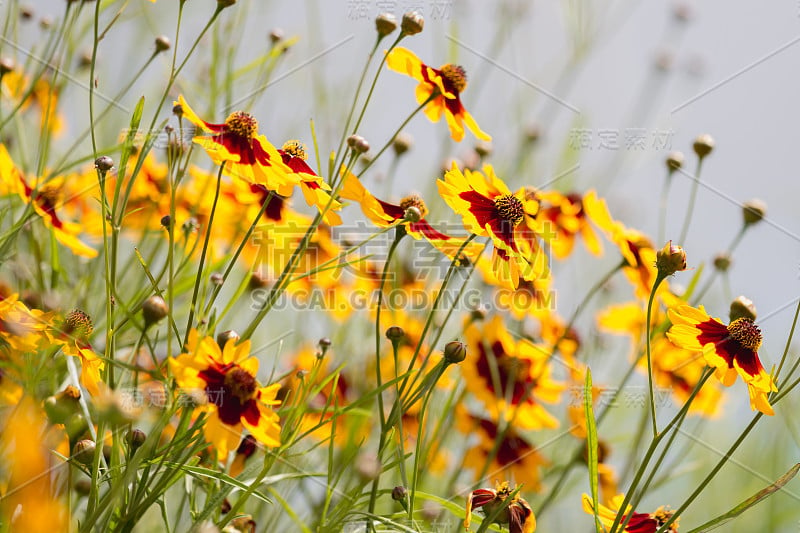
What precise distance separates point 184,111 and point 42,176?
0.88ft

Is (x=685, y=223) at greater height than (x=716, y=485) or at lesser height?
greater

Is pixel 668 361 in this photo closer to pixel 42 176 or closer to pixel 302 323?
pixel 302 323

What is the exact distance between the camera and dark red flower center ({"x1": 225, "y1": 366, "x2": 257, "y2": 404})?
0.49m

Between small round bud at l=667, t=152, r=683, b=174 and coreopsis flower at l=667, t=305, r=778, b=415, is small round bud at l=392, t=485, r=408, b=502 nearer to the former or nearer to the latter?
coreopsis flower at l=667, t=305, r=778, b=415

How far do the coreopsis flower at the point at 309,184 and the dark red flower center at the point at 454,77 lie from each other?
0.20m

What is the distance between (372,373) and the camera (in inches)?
39.6

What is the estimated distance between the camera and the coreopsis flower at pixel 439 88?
735 millimetres

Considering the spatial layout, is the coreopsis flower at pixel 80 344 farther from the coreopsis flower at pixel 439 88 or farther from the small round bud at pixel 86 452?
the coreopsis flower at pixel 439 88

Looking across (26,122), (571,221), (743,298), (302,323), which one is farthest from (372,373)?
(26,122)

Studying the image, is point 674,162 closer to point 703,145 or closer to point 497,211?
point 703,145

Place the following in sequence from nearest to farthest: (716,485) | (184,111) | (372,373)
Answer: (184,111) < (372,373) < (716,485)

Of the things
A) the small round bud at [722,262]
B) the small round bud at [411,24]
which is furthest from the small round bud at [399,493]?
the small round bud at [722,262]

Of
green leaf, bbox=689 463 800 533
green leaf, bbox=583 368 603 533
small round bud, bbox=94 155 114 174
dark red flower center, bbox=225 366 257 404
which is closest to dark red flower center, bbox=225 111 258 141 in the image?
small round bud, bbox=94 155 114 174

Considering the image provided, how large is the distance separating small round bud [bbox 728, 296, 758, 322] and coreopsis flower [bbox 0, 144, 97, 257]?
57 cm
